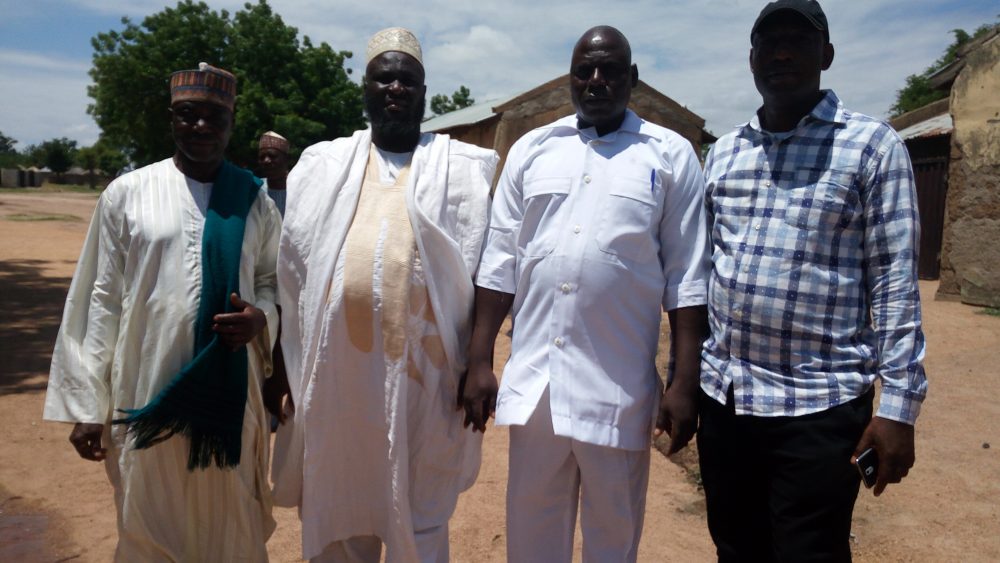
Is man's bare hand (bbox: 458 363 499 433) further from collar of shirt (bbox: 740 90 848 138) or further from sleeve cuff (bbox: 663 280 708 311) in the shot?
collar of shirt (bbox: 740 90 848 138)

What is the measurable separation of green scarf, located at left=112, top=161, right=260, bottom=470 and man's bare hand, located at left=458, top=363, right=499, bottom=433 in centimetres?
81

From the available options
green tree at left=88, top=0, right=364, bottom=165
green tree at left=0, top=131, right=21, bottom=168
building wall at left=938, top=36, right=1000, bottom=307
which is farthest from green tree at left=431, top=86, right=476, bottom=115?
green tree at left=0, top=131, right=21, bottom=168

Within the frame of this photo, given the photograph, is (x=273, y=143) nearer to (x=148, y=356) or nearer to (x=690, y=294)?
(x=148, y=356)

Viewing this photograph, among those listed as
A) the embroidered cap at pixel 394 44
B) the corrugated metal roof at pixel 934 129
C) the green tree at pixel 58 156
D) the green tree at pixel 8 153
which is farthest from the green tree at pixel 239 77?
the green tree at pixel 8 153

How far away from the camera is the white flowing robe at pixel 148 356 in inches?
108

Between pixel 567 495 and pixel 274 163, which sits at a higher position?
pixel 274 163

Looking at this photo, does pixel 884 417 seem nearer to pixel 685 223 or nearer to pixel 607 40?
pixel 685 223

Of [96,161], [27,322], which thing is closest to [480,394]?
[27,322]

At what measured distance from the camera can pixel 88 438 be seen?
2781 millimetres

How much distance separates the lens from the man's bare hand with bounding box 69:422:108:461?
9.11 feet

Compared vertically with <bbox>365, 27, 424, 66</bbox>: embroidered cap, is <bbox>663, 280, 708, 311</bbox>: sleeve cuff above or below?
below

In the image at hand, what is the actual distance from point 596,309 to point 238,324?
4.10 ft

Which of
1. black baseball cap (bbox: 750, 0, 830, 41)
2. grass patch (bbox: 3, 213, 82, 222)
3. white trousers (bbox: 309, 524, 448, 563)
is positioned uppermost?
black baseball cap (bbox: 750, 0, 830, 41)

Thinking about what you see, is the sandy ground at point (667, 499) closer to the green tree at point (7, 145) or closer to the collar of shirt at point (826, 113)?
the collar of shirt at point (826, 113)
